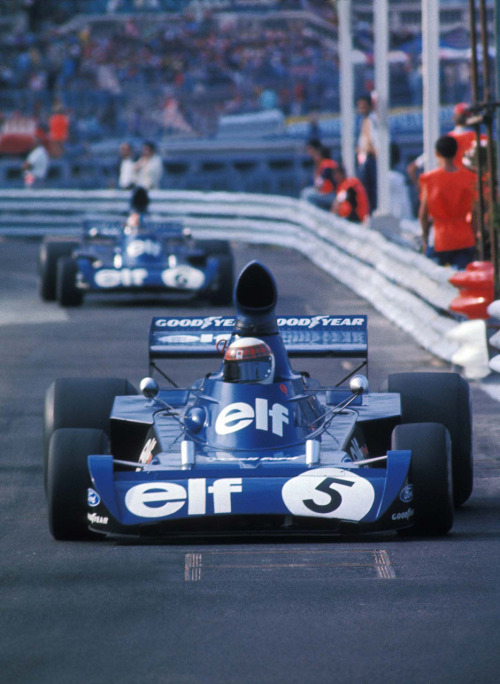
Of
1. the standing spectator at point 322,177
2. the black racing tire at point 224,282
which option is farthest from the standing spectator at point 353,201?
the black racing tire at point 224,282

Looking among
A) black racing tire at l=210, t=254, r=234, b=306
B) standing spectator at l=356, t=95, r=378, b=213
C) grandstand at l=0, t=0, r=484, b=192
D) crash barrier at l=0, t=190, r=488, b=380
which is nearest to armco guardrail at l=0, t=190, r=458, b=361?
crash barrier at l=0, t=190, r=488, b=380

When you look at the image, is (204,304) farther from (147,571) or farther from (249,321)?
(147,571)

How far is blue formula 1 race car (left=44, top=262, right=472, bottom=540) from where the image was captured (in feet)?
22.2

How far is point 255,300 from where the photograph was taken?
25.9 feet

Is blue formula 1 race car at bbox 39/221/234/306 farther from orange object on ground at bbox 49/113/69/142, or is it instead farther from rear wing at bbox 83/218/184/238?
orange object on ground at bbox 49/113/69/142

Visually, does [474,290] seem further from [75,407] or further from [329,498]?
[329,498]

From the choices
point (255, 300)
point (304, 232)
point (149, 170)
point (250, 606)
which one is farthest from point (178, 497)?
point (149, 170)

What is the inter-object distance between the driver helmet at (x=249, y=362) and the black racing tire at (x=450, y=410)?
89 centimetres

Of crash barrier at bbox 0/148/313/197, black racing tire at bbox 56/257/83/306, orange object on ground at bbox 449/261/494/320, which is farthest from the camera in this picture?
crash barrier at bbox 0/148/313/197

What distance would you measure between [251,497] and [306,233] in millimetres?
17608

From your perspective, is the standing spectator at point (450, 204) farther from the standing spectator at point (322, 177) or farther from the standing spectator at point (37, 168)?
the standing spectator at point (37, 168)

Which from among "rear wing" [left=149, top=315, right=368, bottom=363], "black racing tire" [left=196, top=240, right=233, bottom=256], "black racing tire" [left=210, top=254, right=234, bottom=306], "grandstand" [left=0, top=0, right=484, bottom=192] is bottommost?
"black racing tire" [left=210, top=254, right=234, bottom=306]

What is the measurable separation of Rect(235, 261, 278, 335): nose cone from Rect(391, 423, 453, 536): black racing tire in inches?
46.9

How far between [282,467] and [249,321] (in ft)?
3.98
